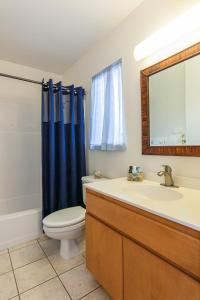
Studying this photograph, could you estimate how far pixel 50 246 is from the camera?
1.88 m

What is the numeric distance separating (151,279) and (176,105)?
3.60ft

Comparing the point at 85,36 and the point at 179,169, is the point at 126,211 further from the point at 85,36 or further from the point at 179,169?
the point at 85,36

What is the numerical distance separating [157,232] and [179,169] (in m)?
0.60

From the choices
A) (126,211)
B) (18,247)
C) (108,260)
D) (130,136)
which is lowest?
(18,247)

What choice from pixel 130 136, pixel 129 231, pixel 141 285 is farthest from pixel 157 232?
pixel 130 136

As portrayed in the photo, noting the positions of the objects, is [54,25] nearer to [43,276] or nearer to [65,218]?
[65,218]

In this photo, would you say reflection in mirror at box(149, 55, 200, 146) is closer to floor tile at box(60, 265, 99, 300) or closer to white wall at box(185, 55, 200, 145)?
white wall at box(185, 55, 200, 145)

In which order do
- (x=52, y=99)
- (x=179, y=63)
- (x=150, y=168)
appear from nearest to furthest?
1. (x=179, y=63)
2. (x=150, y=168)
3. (x=52, y=99)

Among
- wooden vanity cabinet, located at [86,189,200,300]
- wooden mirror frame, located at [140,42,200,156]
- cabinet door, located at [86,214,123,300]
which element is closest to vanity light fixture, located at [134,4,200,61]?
wooden mirror frame, located at [140,42,200,156]

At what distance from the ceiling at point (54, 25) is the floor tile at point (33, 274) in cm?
228

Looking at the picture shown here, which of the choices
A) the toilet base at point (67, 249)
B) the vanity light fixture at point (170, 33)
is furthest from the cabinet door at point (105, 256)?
the vanity light fixture at point (170, 33)

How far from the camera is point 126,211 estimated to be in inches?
39.2

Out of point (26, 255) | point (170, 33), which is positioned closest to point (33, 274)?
point (26, 255)

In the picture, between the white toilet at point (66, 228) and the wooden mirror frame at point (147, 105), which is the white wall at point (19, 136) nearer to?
the white toilet at point (66, 228)
